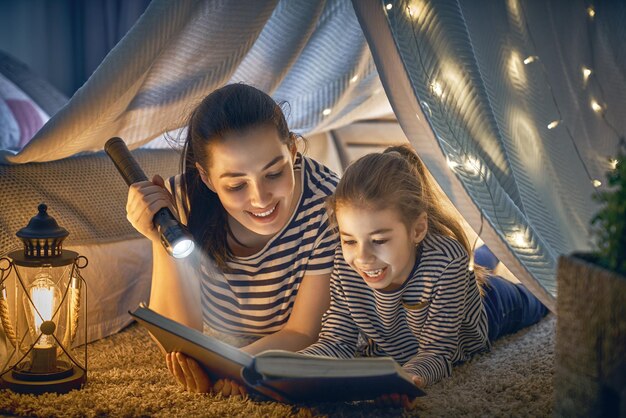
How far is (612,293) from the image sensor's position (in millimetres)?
1047

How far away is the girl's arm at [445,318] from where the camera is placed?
1.56m

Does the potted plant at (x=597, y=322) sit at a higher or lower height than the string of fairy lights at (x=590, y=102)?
lower

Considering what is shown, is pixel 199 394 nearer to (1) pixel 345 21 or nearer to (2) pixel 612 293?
(2) pixel 612 293

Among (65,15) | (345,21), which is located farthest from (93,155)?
(65,15)

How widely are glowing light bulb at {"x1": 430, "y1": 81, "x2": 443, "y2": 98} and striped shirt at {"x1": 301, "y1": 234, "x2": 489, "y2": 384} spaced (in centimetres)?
30

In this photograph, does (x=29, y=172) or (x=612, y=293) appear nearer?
(x=612, y=293)

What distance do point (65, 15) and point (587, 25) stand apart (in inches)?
92.9

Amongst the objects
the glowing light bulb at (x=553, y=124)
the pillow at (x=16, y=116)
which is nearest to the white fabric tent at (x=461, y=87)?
the glowing light bulb at (x=553, y=124)

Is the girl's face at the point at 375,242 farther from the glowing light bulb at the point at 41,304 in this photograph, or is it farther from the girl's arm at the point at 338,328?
the glowing light bulb at the point at 41,304

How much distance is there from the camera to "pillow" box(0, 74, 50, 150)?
2684 millimetres

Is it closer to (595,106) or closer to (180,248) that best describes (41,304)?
(180,248)

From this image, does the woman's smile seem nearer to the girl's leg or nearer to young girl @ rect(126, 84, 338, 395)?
young girl @ rect(126, 84, 338, 395)

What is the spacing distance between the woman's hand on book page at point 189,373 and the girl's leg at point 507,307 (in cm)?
71

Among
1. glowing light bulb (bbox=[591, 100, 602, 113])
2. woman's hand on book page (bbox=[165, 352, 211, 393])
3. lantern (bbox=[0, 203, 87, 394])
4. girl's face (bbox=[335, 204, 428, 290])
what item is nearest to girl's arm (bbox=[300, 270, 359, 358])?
girl's face (bbox=[335, 204, 428, 290])
